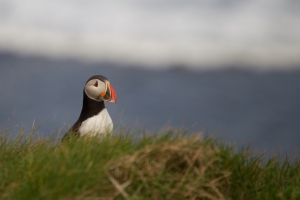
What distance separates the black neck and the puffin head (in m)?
0.06

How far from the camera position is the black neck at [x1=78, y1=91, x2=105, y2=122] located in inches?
271

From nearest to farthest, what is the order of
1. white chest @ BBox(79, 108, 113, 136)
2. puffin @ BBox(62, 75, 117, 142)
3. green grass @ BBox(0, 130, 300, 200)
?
green grass @ BBox(0, 130, 300, 200)
white chest @ BBox(79, 108, 113, 136)
puffin @ BBox(62, 75, 117, 142)

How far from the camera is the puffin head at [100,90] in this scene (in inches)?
270

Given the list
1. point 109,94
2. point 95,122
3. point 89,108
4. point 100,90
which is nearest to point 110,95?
point 109,94

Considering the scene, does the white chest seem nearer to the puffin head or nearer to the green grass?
the puffin head

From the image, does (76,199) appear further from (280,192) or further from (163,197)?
(280,192)

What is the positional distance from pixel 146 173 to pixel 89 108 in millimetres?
2996

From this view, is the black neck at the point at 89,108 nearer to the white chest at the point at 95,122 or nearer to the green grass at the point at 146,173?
the white chest at the point at 95,122

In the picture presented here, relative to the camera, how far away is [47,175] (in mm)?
3904

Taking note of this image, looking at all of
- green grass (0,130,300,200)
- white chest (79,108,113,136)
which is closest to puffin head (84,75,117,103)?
white chest (79,108,113,136)

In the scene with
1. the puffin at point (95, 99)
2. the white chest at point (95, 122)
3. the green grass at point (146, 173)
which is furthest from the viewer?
the puffin at point (95, 99)

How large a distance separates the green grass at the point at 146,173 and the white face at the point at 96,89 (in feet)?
6.06

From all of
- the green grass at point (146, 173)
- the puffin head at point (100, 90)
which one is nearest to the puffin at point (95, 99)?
the puffin head at point (100, 90)

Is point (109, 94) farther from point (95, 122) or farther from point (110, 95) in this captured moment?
point (95, 122)
